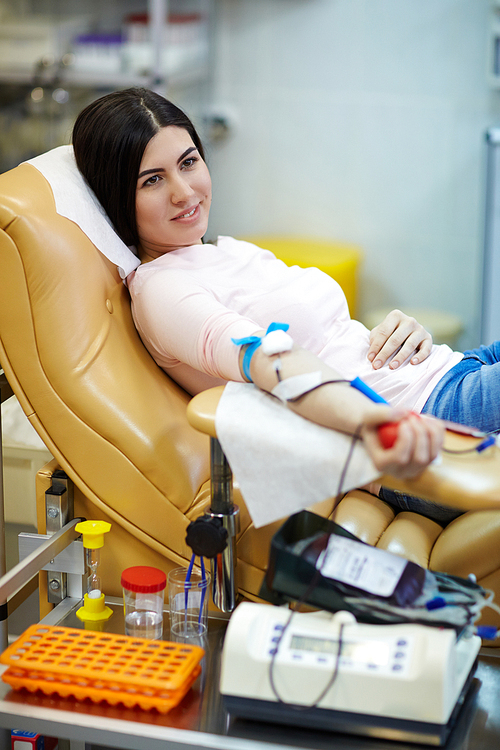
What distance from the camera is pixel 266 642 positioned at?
0.94m

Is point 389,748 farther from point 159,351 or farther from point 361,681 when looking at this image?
point 159,351

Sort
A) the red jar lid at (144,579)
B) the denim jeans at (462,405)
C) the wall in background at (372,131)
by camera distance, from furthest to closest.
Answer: the wall in background at (372,131) < the denim jeans at (462,405) < the red jar lid at (144,579)

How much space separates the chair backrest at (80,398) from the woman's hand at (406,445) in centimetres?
40

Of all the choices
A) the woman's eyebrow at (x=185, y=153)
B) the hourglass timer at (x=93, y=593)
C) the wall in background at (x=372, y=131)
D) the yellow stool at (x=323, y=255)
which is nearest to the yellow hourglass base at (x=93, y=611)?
the hourglass timer at (x=93, y=593)

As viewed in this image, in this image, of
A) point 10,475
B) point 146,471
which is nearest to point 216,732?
point 146,471

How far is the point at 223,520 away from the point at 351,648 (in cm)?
26

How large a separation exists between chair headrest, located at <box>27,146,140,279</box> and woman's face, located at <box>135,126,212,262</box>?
6cm

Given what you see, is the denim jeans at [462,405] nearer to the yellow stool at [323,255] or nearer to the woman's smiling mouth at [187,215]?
the woman's smiling mouth at [187,215]

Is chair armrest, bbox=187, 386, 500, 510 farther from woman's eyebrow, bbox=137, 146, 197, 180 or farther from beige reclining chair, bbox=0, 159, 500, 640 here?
woman's eyebrow, bbox=137, 146, 197, 180

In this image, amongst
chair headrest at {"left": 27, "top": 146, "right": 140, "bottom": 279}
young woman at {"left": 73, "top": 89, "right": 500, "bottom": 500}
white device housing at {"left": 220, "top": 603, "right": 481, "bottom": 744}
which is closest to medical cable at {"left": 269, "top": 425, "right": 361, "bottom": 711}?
white device housing at {"left": 220, "top": 603, "right": 481, "bottom": 744}

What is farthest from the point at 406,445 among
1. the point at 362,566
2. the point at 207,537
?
the point at 207,537

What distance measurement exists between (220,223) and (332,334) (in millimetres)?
2201

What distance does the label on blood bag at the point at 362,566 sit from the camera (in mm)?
984

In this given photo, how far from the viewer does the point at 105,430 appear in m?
1.22
